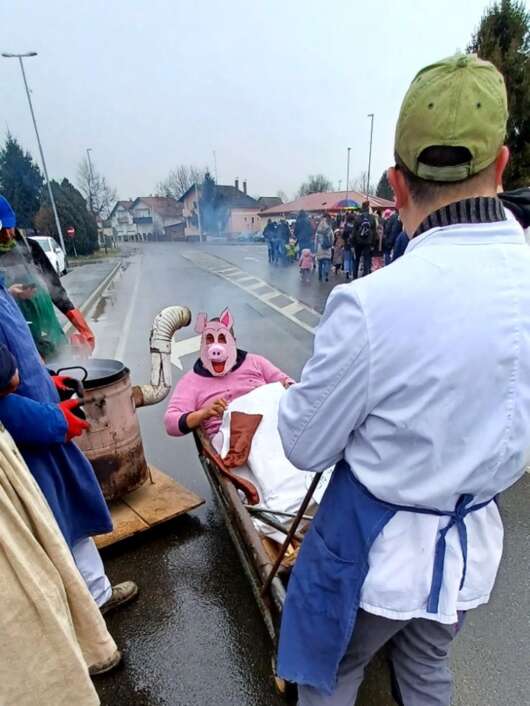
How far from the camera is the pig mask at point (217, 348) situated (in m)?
2.98

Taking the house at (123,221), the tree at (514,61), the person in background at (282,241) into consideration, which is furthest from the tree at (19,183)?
the house at (123,221)

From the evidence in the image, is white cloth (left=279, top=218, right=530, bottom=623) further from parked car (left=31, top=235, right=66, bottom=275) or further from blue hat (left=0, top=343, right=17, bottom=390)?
parked car (left=31, top=235, right=66, bottom=275)

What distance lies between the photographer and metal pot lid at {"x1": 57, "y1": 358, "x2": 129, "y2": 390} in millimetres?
2633

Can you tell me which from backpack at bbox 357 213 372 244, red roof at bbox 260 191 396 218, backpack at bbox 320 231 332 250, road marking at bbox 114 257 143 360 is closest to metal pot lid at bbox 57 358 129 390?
road marking at bbox 114 257 143 360

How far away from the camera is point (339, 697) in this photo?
1.36 metres

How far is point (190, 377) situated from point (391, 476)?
2.23 meters

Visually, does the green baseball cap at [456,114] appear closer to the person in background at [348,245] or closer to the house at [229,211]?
the person in background at [348,245]

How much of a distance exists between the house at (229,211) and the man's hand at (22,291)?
187 feet

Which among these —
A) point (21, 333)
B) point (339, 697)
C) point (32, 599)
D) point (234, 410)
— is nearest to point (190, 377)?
point (234, 410)

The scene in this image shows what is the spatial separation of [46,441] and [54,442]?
0.11ft

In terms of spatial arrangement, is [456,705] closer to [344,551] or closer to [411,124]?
[344,551]

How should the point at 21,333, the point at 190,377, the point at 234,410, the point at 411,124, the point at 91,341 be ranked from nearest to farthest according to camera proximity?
the point at 411,124
the point at 21,333
the point at 234,410
the point at 190,377
the point at 91,341

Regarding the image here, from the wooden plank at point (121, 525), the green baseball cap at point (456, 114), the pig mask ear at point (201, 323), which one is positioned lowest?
the wooden plank at point (121, 525)

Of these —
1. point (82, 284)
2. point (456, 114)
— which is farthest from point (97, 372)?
point (82, 284)
